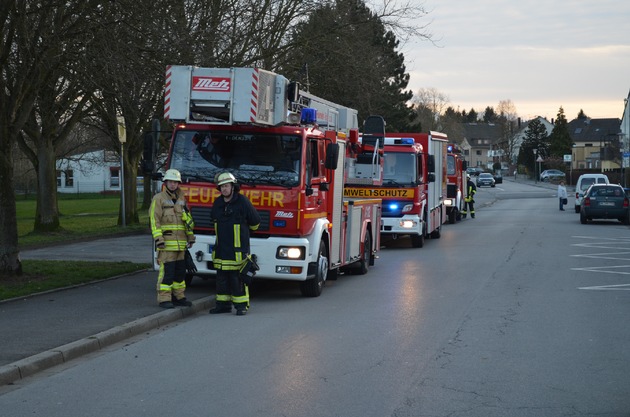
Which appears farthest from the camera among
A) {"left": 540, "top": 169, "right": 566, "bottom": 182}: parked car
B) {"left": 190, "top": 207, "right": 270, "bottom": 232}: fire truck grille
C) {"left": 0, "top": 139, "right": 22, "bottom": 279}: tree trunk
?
{"left": 540, "top": 169, "right": 566, "bottom": 182}: parked car

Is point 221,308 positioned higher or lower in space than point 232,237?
lower

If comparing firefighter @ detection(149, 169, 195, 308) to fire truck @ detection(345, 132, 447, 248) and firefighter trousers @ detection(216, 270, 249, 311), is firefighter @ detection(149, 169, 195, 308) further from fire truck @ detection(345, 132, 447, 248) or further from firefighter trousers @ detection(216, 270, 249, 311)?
fire truck @ detection(345, 132, 447, 248)

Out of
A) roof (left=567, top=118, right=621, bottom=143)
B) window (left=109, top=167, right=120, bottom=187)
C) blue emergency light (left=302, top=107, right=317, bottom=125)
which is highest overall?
roof (left=567, top=118, right=621, bottom=143)

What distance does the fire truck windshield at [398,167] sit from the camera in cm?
2361

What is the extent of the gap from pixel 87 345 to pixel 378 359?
2944 mm

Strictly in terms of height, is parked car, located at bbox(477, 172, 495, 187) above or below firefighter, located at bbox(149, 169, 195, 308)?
below

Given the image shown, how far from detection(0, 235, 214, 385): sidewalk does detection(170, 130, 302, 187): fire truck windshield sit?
1855 millimetres

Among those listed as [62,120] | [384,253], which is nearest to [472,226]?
[384,253]

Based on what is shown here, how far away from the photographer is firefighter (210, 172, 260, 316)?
40.1 feet

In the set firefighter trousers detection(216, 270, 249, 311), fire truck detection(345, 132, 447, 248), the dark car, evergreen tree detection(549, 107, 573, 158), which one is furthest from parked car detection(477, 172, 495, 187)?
firefighter trousers detection(216, 270, 249, 311)

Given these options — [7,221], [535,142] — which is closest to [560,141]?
[535,142]

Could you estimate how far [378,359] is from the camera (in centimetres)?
917

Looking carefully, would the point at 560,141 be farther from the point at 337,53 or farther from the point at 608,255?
the point at 608,255

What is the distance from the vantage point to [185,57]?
16.8 m
